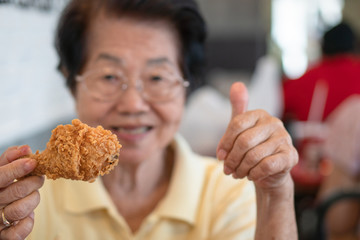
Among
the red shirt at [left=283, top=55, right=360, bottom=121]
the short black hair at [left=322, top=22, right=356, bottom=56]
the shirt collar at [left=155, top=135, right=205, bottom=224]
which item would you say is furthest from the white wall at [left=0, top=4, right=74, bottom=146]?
the short black hair at [left=322, top=22, right=356, bottom=56]

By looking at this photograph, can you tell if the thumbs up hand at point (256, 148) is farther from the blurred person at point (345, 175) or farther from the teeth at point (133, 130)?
the blurred person at point (345, 175)

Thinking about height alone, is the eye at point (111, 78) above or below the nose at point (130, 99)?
above

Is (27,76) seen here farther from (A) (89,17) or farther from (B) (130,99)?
(B) (130,99)

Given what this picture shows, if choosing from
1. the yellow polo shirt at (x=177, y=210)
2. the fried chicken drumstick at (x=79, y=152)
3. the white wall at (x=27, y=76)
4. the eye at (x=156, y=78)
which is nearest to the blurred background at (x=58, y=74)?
the white wall at (x=27, y=76)

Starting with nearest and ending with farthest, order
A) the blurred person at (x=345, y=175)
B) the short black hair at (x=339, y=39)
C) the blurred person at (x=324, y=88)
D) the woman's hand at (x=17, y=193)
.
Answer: the woman's hand at (x=17, y=193), the blurred person at (x=345, y=175), the blurred person at (x=324, y=88), the short black hair at (x=339, y=39)

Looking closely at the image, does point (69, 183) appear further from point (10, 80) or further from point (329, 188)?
point (329, 188)

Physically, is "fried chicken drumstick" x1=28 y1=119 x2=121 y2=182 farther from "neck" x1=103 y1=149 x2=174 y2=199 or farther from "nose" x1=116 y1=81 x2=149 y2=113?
"neck" x1=103 y1=149 x2=174 y2=199

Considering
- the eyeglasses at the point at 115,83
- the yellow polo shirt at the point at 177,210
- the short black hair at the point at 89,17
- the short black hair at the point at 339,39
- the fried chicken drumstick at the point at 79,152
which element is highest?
the short black hair at the point at 89,17
